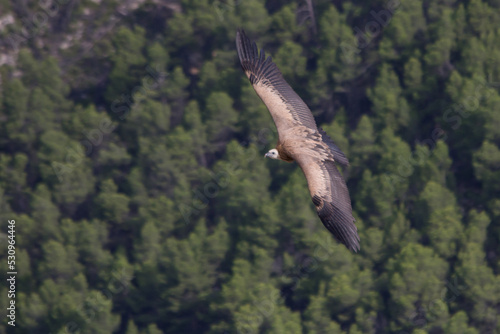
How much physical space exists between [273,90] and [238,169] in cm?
2816

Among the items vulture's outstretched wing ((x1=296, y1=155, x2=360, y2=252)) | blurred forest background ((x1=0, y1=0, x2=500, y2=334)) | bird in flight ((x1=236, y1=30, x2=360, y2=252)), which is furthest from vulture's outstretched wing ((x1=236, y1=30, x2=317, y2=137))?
blurred forest background ((x1=0, y1=0, x2=500, y2=334))

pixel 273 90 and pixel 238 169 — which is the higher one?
pixel 273 90

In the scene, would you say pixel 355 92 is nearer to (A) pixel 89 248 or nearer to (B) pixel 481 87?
(B) pixel 481 87

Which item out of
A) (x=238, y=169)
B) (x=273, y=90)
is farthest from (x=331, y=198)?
(x=238, y=169)

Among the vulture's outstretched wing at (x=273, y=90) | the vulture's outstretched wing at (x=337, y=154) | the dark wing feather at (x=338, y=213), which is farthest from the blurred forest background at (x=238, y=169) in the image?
the dark wing feather at (x=338, y=213)

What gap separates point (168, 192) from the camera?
52719mm

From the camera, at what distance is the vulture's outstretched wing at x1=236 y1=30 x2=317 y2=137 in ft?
66.0

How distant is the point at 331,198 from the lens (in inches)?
Answer: 673

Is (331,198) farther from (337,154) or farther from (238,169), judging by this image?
(238,169)

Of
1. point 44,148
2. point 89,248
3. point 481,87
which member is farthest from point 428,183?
point 44,148

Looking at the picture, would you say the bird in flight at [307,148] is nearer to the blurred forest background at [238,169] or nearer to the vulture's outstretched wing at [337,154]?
the vulture's outstretched wing at [337,154]

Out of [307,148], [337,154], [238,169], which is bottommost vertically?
[238,169]

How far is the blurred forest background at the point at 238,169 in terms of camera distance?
43.5 m

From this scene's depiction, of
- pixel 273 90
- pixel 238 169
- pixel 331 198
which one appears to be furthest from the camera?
pixel 238 169
